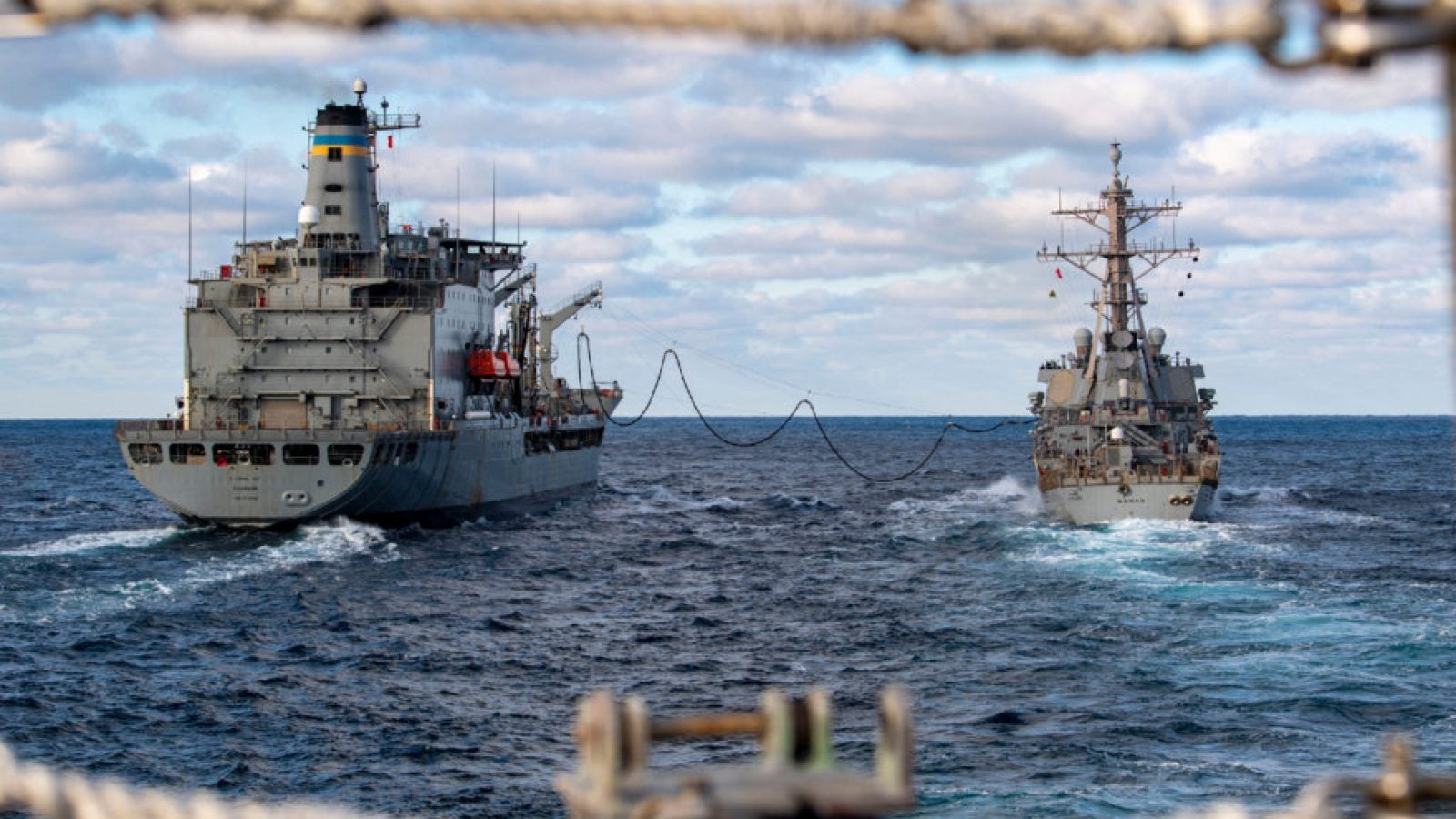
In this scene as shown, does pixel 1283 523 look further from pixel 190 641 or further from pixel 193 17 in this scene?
pixel 193 17

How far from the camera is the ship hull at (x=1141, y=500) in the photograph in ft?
174

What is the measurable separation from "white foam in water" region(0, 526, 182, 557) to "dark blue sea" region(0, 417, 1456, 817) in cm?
26

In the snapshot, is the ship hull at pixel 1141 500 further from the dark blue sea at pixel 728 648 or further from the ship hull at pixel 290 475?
the ship hull at pixel 290 475

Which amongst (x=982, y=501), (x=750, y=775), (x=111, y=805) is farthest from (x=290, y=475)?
(x=750, y=775)

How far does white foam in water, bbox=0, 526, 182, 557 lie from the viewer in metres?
48.6

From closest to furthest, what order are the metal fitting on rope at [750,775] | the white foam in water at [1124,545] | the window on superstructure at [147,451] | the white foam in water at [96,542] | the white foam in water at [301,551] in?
the metal fitting on rope at [750,775] < the white foam in water at [301,551] < the white foam in water at [1124,545] < the white foam in water at [96,542] < the window on superstructure at [147,451]

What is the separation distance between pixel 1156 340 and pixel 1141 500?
1205 centimetres

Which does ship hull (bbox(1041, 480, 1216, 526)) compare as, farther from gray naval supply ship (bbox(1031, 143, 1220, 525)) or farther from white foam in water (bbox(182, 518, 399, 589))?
white foam in water (bbox(182, 518, 399, 589))

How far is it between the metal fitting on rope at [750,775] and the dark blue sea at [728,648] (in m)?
16.7

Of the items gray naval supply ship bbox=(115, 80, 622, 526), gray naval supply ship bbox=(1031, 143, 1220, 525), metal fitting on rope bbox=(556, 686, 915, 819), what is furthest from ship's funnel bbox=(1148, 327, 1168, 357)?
metal fitting on rope bbox=(556, 686, 915, 819)

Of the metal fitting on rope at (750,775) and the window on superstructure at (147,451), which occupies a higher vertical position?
the window on superstructure at (147,451)

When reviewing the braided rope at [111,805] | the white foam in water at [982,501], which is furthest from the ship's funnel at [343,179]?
the braided rope at [111,805]

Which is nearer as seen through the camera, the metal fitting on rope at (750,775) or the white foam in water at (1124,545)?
the metal fitting on rope at (750,775)

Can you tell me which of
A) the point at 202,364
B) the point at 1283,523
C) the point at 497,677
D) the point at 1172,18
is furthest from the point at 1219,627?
the point at 202,364
